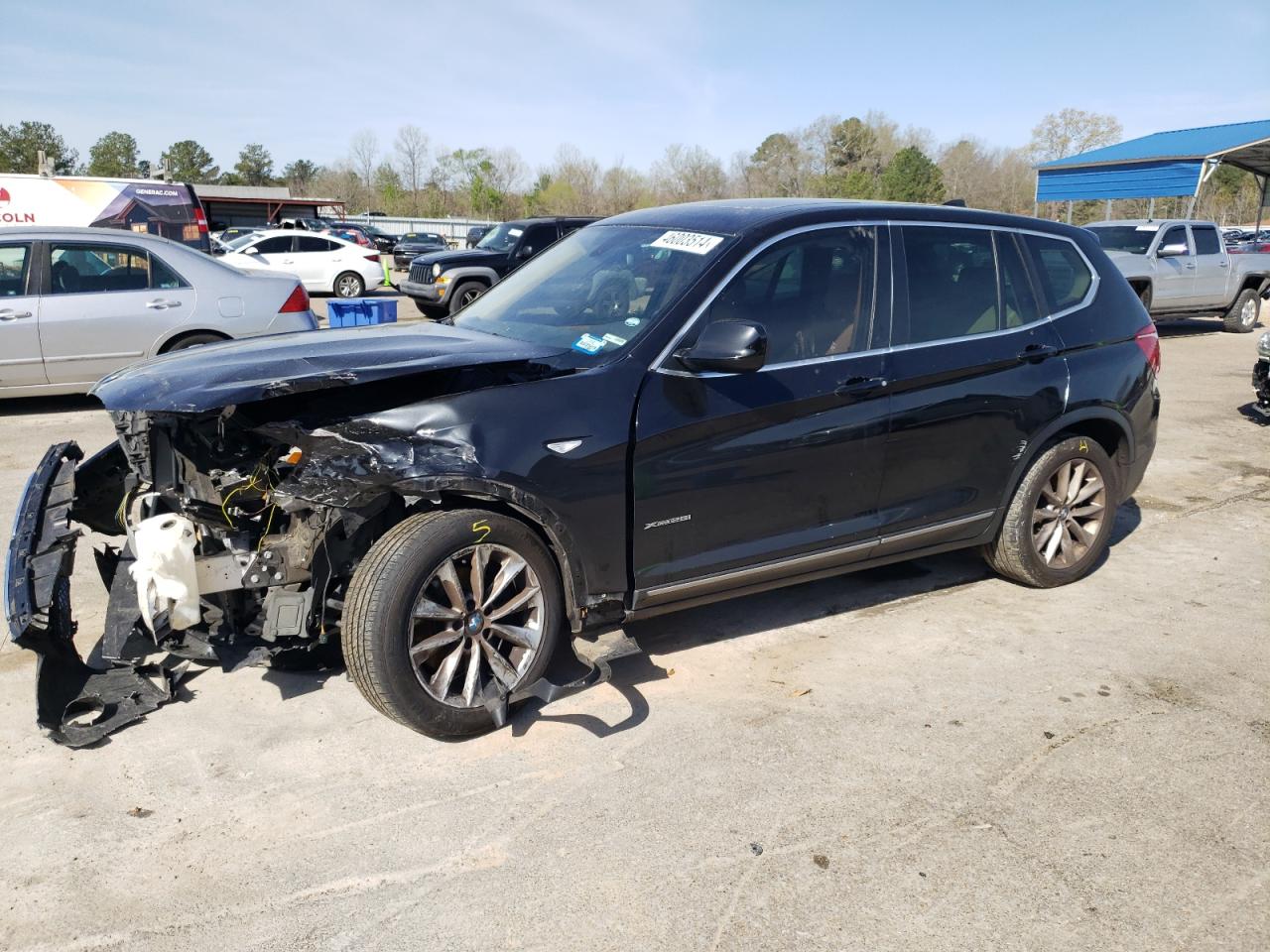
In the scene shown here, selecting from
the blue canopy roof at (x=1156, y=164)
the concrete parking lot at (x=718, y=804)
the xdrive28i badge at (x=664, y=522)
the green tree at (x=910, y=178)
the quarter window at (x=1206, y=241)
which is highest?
the green tree at (x=910, y=178)

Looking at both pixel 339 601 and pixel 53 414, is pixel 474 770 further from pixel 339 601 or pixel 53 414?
pixel 53 414

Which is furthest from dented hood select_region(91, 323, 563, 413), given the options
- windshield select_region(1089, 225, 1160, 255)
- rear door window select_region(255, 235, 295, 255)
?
rear door window select_region(255, 235, 295, 255)

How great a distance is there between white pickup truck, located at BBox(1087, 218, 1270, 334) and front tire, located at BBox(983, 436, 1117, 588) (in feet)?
37.9

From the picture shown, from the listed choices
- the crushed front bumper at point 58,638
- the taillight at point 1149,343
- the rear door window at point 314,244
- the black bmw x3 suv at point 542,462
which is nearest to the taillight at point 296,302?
the black bmw x3 suv at point 542,462

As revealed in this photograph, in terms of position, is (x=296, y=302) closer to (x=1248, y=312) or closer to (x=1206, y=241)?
(x=1206, y=241)

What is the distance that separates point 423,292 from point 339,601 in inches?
519

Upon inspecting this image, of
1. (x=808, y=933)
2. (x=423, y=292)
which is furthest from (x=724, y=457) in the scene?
(x=423, y=292)

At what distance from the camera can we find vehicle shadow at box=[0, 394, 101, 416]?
8.93 metres

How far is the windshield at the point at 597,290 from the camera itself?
3.76 m

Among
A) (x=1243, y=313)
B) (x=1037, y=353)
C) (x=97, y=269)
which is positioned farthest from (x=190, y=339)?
→ (x=1243, y=313)

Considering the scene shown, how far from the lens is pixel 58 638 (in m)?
3.31

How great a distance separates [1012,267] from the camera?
15.4ft

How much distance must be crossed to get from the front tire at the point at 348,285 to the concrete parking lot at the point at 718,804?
705 inches

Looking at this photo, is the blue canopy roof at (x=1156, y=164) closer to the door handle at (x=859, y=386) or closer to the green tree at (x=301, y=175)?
the door handle at (x=859, y=386)
